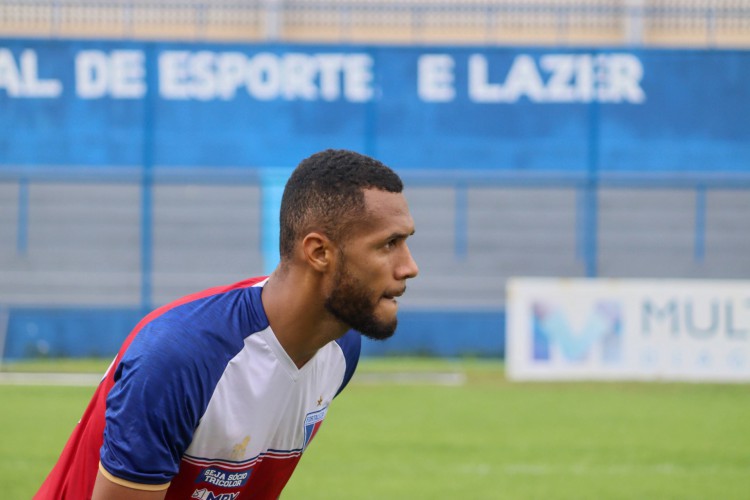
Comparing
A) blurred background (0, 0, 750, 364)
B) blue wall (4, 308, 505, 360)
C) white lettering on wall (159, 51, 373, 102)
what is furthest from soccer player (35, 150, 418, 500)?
white lettering on wall (159, 51, 373, 102)

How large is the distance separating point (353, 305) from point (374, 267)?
127 millimetres

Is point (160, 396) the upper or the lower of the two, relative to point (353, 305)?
lower

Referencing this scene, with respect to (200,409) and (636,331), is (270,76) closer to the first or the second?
(636,331)

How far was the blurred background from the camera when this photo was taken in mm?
17328

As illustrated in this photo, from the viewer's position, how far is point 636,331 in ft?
43.7

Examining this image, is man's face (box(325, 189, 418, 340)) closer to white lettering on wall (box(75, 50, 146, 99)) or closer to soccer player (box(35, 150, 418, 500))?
soccer player (box(35, 150, 418, 500))

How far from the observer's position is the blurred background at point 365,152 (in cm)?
1733

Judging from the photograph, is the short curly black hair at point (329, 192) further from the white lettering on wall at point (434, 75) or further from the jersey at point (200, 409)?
the white lettering on wall at point (434, 75)

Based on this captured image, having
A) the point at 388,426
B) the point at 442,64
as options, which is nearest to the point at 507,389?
the point at 388,426

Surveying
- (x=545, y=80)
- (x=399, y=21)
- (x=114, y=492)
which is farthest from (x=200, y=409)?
(x=399, y=21)

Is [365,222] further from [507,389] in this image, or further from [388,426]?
[507,389]

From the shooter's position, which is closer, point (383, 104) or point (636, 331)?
point (636, 331)

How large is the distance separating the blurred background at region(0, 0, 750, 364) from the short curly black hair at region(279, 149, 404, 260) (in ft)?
46.1

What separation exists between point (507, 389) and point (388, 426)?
10.2 ft
